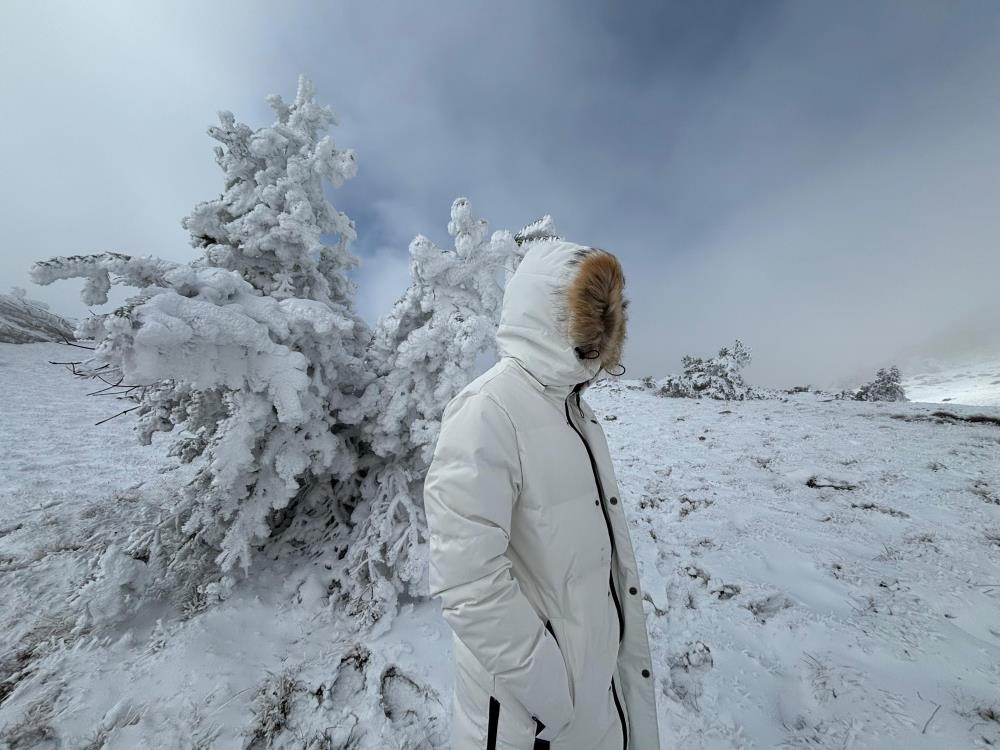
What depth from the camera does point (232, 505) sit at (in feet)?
13.1

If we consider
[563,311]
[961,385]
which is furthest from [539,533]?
[961,385]

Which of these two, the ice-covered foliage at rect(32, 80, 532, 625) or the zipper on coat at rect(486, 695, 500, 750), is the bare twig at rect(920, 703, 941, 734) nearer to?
the zipper on coat at rect(486, 695, 500, 750)

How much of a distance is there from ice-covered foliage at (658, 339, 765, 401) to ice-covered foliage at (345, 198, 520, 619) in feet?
39.5

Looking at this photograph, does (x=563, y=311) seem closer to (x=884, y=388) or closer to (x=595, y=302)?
(x=595, y=302)

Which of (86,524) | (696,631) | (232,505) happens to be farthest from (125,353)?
(696,631)

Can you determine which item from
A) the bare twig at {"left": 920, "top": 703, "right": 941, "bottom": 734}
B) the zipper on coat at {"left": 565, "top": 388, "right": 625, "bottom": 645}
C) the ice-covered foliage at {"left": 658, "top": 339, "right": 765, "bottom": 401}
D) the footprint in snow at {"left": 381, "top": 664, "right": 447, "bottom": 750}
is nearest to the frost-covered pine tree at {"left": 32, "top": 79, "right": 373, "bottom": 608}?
the footprint in snow at {"left": 381, "top": 664, "right": 447, "bottom": 750}

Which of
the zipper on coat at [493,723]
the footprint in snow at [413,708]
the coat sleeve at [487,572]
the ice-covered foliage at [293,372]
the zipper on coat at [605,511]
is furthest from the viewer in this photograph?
the ice-covered foliage at [293,372]

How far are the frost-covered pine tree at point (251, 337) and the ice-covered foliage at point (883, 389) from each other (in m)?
17.1

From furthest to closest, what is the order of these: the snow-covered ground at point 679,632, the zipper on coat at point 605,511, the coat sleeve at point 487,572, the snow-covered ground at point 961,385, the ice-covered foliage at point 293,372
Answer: the snow-covered ground at point 961,385 → the ice-covered foliage at point 293,372 → the snow-covered ground at point 679,632 → the zipper on coat at point 605,511 → the coat sleeve at point 487,572

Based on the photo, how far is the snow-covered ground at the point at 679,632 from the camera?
2691 mm

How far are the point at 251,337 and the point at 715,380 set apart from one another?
580 inches

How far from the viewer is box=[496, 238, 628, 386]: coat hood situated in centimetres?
161

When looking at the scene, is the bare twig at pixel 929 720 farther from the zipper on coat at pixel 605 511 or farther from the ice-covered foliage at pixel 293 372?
the ice-covered foliage at pixel 293 372

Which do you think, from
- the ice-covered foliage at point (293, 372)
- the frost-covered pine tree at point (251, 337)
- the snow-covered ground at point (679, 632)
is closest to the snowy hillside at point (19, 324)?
the snow-covered ground at point (679, 632)
